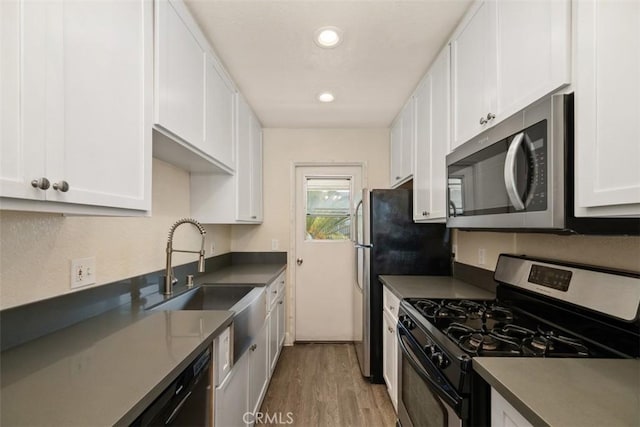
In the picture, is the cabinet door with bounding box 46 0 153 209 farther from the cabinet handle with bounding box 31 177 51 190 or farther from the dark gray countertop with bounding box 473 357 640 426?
the dark gray countertop with bounding box 473 357 640 426

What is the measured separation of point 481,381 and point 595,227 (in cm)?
61

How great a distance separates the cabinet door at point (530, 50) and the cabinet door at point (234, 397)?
1.65 metres

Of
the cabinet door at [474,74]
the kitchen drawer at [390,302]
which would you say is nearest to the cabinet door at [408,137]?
the cabinet door at [474,74]

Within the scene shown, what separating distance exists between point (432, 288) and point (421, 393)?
0.75 m

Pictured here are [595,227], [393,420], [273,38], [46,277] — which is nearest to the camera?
[595,227]

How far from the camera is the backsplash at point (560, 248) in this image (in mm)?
1083

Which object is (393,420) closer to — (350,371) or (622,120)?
(350,371)

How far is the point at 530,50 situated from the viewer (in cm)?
108

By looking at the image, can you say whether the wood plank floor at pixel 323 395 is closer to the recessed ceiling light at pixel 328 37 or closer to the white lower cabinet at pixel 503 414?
the white lower cabinet at pixel 503 414

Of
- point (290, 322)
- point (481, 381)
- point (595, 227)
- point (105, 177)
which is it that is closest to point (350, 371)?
point (290, 322)

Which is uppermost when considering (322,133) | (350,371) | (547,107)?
(322,133)

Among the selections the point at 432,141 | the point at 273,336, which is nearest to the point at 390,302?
the point at 273,336

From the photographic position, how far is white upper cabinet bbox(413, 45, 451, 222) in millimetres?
1818

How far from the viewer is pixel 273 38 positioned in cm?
174
